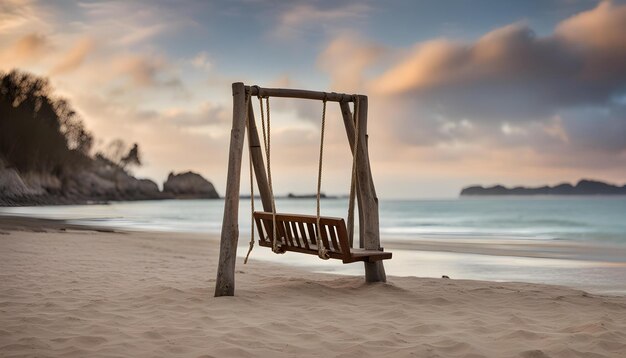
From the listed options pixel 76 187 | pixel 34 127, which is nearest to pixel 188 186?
pixel 76 187

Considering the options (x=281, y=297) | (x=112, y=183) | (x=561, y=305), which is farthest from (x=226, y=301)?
(x=112, y=183)

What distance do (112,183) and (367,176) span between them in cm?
8126

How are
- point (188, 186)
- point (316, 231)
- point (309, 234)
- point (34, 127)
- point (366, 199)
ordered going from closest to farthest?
point (316, 231) < point (309, 234) < point (366, 199) < point (34, 127) < point (188, 186)

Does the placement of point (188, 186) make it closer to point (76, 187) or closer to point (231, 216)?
point (76, 187)

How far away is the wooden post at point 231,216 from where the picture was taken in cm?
639

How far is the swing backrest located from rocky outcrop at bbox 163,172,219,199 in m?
111

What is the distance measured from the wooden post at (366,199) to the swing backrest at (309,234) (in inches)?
22.3

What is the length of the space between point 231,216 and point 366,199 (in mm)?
1827

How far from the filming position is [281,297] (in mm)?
6434

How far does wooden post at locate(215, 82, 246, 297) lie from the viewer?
6387mm

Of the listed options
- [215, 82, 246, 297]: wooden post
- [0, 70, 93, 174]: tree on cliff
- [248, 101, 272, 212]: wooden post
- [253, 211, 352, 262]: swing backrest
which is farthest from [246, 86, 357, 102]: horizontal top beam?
[0, 70, 93, 174]: tree on cliff

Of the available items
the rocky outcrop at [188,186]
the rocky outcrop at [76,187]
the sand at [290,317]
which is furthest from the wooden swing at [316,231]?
the rocky outcrop at [188,186]

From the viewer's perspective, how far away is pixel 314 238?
681 cm

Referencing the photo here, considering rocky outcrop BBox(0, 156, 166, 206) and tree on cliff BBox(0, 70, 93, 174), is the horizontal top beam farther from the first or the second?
tree on cliff BBox(0, 70, 93, 174)
